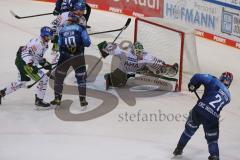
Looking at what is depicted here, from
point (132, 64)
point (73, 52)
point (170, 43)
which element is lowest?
point (132, 64)

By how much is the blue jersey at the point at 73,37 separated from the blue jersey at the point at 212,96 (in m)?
2.23

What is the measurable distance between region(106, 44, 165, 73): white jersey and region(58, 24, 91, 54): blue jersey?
3.76 feet

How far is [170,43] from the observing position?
35.1ft

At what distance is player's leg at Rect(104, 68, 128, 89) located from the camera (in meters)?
10.2

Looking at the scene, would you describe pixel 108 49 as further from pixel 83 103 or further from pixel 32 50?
pixel 32 50

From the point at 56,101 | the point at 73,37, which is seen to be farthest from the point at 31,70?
the point at 73,37

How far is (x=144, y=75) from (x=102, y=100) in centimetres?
115

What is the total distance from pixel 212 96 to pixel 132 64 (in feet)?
10.4

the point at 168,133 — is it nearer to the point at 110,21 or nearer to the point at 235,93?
the point at 235,93

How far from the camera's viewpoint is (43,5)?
1702cm

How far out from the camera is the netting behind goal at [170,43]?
10.6 m

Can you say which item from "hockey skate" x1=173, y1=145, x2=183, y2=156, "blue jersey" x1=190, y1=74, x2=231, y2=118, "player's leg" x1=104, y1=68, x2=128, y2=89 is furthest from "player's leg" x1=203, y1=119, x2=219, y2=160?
"player's leg" x1=104, y1=68, x2=128, y2=89

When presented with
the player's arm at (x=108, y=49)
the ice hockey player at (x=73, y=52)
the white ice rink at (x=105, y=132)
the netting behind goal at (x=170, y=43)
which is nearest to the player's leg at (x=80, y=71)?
the ice hockey player at (x=73, y=52)

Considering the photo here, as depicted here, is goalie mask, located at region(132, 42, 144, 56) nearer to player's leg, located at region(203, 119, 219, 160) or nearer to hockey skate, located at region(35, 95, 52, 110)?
hockey skate, located at region(35, 95, 52, 110)
